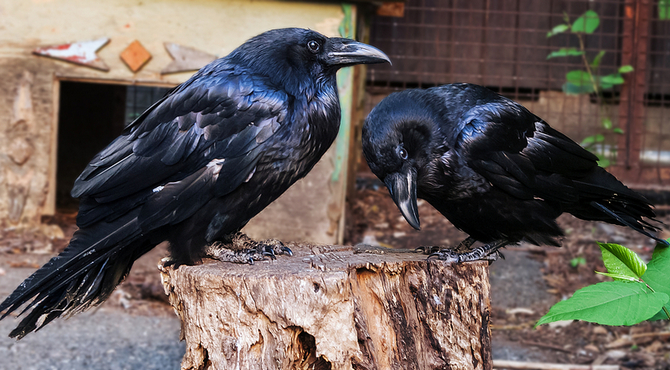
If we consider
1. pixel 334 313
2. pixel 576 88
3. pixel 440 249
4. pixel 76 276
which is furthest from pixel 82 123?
pixel 334 313

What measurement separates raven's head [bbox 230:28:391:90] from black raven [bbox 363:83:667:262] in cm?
24

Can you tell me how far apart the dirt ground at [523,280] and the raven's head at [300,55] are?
7.51ft

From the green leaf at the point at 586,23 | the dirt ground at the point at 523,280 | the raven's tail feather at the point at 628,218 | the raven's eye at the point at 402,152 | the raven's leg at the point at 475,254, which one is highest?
the green leaf at the point at 586,23

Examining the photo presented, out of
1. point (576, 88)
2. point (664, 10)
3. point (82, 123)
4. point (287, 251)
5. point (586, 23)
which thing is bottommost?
point (287, 251)

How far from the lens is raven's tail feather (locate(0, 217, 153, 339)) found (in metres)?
2.15

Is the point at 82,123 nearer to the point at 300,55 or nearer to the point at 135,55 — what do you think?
the point at 135,55

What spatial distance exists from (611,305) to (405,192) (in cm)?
77

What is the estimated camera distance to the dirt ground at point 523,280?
394 cm

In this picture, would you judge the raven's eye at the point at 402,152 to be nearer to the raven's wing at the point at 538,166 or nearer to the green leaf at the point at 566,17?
the raven's wing at the point at 538,166

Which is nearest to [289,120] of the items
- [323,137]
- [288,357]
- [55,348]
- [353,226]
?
[323,137]

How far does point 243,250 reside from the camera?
2.43 metres

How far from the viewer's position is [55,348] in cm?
371

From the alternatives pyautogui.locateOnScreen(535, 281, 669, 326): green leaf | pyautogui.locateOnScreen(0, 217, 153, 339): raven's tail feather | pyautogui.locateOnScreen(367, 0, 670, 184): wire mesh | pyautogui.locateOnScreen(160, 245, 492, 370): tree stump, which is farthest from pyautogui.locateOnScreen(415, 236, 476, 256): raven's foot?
pyautogui.locateOnScreen(367, 0, 670, 184): wire mesh

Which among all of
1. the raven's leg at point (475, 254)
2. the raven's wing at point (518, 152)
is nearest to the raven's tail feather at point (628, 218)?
the raven's wing at point (518, 152)
